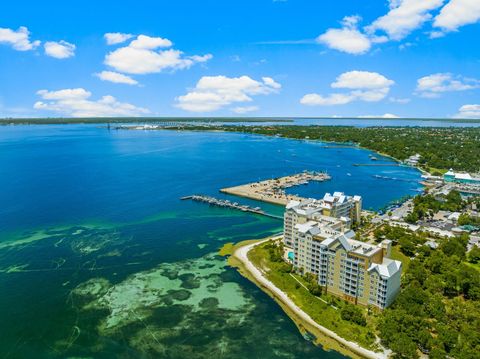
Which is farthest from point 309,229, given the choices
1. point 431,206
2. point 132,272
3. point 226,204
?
point 431,206

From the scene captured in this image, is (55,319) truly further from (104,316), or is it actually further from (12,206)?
(12,206)

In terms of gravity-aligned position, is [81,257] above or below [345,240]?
below

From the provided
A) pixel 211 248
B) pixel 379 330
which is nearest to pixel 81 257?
pixel 211 248

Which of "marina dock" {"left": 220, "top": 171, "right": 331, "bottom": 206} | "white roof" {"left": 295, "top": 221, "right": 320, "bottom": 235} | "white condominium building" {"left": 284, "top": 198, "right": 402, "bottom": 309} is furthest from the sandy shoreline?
"marina dock" {"left": 220, "top": 171, "right": 331, "bottom": 206}

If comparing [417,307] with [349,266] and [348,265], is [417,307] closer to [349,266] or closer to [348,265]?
[349,266]

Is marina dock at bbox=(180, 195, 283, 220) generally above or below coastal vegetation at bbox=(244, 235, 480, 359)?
above

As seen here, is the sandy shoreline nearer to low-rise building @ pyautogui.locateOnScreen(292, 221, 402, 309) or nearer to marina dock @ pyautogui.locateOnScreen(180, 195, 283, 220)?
low-rise building @ pyautogui.locateOnScreen(292, 221, 402, 309)
